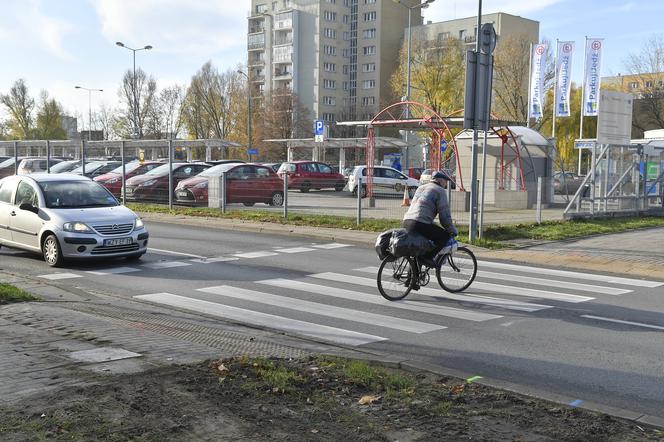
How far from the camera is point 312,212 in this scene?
73.2ft

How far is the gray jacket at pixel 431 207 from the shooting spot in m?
9.55

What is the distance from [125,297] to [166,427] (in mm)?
5766

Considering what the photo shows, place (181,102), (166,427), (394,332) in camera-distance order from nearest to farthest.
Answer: (166,427) < (394,332) < (181,102)

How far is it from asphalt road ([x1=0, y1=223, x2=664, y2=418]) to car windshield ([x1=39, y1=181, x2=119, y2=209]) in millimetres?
1146

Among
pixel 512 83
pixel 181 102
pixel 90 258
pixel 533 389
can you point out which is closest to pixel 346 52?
pixel 181 102

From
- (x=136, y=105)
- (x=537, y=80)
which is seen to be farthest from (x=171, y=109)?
(x=537, y=80)

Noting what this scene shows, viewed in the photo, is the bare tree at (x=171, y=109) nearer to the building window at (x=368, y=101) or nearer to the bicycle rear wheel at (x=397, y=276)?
the building window at (x=368, y=101)

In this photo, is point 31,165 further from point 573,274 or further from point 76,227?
point 573,274

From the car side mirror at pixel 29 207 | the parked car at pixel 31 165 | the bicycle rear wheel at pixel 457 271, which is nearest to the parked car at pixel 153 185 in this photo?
the parked car at pixel 31 165

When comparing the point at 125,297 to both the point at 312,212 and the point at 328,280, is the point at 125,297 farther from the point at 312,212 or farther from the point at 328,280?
the point at 312,212

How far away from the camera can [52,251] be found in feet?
40.7

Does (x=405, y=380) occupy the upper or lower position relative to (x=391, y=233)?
lower

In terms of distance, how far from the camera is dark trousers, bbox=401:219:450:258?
9.57m

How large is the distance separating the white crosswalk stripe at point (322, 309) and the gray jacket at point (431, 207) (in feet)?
5.21
